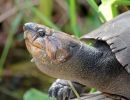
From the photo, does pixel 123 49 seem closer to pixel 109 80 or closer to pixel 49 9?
pixel 109 80

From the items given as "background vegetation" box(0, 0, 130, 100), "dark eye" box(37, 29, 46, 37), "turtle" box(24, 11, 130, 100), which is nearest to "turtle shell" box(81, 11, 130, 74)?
"turtle" box(24, 11, 130, 100)

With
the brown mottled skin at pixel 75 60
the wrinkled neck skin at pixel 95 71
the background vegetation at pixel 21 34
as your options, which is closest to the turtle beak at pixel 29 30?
the brown mottled skin at pixel 75 60

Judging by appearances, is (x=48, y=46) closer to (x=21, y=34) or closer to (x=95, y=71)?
(x=95, y=71)

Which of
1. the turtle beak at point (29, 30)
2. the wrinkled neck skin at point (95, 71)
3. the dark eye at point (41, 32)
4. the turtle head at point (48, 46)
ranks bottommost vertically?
the wrinkled neck skin at point (95, 71)

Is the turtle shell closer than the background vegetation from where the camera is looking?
Yes

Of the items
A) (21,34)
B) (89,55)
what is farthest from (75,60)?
(21,34)

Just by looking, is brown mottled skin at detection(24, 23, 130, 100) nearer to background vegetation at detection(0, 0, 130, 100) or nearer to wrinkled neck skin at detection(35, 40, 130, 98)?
wrinkled neck skin at detection(35, 40, 130, 98)

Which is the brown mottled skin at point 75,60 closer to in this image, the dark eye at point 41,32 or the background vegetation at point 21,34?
the dark eye at point 41,32

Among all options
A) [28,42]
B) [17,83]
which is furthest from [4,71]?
[28,42]
